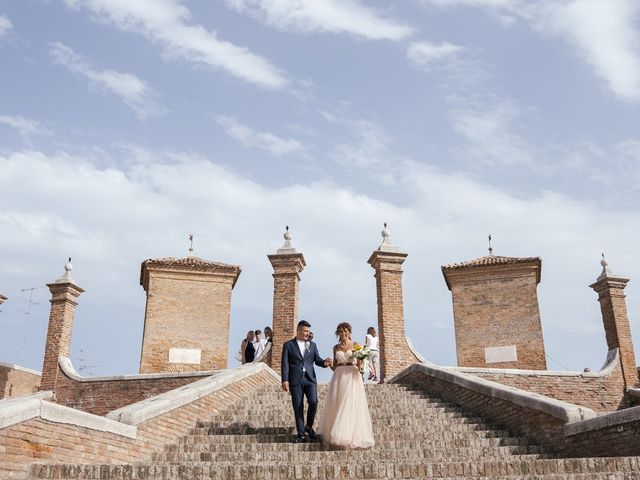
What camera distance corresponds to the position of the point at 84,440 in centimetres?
636

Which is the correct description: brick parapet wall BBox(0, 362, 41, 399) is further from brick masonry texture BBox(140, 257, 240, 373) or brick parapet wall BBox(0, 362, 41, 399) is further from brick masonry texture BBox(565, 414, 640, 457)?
brick masonry texture BBox(565, 414, 640, 457)

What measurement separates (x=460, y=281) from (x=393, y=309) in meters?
5.41

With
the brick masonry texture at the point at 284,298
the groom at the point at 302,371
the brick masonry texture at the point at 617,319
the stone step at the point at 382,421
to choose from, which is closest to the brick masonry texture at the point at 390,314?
the brick masonry texture at the point at 284,298

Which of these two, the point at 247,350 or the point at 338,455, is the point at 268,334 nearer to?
the point at 247,350

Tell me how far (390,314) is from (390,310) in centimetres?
12

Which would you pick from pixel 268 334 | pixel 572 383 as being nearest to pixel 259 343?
pixel 268 334

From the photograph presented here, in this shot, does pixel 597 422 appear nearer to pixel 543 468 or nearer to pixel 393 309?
pixel 543 468

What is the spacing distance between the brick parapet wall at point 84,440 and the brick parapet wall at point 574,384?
9.03 meters

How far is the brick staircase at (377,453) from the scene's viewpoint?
534 centimetres

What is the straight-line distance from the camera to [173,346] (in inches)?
841

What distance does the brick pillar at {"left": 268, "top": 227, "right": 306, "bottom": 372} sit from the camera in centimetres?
1731

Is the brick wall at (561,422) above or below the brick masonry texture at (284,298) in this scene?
below

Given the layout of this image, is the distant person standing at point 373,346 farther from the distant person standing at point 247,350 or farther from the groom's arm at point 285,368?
the groom's arm at point 285,368

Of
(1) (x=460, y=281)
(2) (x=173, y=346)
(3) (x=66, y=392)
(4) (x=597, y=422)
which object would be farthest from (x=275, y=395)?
(1) (x=460, y=281)
